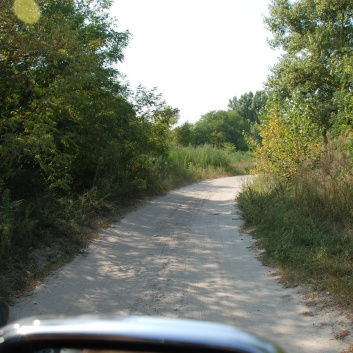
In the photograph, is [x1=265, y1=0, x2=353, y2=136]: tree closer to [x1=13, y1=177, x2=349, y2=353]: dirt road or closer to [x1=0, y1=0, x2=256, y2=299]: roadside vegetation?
[x1=0, y1=0, x2=256, y2=299]: roadside vegetation

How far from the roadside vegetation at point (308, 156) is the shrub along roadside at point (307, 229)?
16 mm

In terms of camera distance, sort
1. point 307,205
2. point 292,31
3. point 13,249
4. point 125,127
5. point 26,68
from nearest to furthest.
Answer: point 13,249, point 26,68, point 307,205, point 125,127, point 292,31

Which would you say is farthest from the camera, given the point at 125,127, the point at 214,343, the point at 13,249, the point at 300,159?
the point at 125,127

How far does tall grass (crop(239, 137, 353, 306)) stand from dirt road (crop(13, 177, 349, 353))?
0.45 metres

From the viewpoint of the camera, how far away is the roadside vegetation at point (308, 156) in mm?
8242

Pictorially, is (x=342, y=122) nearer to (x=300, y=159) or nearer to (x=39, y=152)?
Result: (x=300, y=159)

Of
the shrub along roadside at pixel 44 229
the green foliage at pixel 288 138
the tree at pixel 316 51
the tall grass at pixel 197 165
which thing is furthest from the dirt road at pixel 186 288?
the tall grass at pixel 197 165

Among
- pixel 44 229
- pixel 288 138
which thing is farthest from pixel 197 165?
pixel 44 229

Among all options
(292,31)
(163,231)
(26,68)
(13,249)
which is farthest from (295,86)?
(13,249)

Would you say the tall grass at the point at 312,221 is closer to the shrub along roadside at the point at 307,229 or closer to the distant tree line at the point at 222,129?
the shrub along roadside at the point at 307,229

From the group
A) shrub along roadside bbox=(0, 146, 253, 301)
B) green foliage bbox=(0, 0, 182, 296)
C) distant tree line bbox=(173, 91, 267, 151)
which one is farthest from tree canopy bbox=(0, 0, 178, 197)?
distant tree line bbox=(173, 91, 267, 151)

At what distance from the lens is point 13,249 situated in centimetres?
827

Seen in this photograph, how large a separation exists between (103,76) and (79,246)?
5372mm

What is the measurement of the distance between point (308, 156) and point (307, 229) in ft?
16.8
